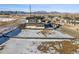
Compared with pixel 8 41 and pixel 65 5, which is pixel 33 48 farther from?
Answer: pixel 65 5

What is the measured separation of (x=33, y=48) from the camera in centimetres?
292

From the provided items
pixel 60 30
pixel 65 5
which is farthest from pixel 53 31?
pixel 65 5

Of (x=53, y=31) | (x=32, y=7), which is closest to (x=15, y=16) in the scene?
(x=32, y=7)

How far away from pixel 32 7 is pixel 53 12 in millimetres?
181

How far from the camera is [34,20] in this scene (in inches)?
115

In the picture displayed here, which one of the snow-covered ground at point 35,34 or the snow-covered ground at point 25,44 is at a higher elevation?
the snow-covered ground at point 35,34

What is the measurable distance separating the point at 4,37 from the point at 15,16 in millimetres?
199

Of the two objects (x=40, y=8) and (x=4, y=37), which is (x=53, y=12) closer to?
(x=40, y=8)

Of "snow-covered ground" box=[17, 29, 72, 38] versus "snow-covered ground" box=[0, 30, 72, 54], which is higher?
"snow-covered ground" box=[17, 29, 72, 38]

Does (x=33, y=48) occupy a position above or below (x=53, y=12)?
below
